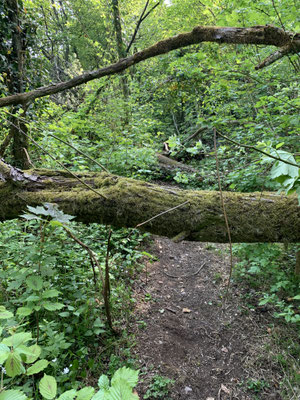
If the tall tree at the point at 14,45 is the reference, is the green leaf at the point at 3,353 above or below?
below

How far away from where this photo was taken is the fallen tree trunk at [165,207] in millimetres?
2051

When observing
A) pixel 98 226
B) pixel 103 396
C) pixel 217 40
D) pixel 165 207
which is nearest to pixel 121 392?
pixel 103 396

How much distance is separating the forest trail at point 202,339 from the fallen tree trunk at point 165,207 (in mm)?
485

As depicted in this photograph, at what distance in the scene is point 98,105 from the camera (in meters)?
6.75

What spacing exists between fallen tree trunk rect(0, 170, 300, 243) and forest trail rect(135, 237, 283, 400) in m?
0.49

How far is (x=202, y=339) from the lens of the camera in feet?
9.11

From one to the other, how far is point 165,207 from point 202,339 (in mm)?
1842

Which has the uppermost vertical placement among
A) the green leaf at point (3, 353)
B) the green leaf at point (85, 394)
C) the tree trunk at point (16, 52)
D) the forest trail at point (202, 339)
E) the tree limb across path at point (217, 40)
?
the tree trunk at point (16, 52)

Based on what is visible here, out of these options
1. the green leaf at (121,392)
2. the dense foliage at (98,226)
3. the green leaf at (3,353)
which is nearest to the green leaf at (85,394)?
the dense foliage at (98,226)

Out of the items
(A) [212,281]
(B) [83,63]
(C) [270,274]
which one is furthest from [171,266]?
(B) [83,63]

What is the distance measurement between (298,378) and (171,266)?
237 centimetres

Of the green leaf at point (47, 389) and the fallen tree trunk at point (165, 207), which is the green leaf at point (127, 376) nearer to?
the green leaf at point (47, 389)

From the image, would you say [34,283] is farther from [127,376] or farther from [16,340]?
[127,376]

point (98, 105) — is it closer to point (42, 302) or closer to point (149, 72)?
point (149, 72)
